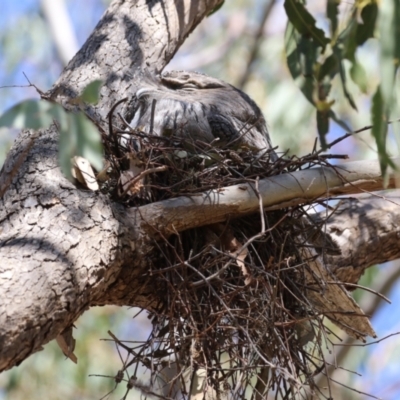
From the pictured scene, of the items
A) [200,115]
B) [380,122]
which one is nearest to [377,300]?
[200,115]

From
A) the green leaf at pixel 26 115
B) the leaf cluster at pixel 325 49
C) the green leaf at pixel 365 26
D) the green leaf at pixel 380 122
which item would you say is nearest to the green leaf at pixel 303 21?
the leaf cluster at pixel 325 49

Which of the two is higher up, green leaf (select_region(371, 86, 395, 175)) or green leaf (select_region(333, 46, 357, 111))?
green leaf (select_region(333, 46, 357, 111))

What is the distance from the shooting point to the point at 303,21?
3.11 m

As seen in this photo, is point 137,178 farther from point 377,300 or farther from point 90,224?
point 377,300

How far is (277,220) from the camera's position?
2396 millimetres

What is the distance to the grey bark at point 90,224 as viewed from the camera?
5.43 ft

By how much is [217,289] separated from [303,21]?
144 cm

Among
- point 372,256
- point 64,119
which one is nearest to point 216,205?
point 64,119

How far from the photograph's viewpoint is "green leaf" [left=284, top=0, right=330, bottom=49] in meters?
3.09

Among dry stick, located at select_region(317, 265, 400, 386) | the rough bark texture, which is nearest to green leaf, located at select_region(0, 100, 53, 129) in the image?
the rough bark texture

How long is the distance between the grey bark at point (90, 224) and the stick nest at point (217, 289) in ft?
0.33

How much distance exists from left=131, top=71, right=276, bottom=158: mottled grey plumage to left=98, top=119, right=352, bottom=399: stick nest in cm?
25

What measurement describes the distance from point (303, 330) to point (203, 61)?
630 centimetres

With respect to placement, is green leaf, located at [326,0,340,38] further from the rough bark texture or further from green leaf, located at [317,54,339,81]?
the rough bark texture
